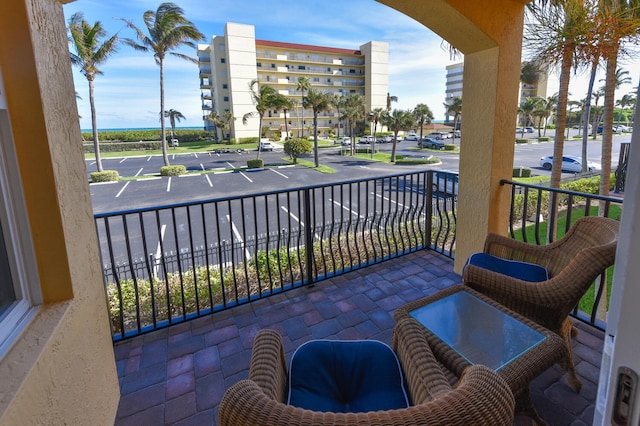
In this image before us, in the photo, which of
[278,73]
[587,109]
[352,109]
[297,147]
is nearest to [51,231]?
[587,109]

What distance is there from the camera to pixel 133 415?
1848mm

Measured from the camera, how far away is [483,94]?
9.84ft

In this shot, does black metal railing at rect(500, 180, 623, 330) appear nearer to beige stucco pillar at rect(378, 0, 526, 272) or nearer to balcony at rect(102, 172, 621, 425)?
balcony at rect(102, 172, 621, 425)

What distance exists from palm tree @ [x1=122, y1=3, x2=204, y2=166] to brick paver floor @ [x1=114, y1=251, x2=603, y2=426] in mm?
18177

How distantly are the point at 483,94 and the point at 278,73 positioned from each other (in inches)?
1610

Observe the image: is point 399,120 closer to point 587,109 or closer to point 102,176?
point 587,109

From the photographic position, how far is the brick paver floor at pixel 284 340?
1842mm

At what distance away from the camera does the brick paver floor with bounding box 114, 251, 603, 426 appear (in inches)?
72.5

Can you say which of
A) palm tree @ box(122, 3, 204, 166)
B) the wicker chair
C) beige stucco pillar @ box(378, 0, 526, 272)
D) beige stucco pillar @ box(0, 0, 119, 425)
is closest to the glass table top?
the wicker chair

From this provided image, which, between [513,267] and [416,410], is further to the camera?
[513,267]

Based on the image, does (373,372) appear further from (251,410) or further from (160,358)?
(160,358)

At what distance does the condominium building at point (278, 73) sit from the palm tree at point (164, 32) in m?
18.8

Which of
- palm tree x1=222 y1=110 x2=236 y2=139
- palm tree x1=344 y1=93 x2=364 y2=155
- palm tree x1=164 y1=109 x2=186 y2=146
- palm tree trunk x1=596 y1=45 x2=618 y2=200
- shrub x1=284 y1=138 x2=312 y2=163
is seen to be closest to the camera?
palm tree trunk x1=596 y1=45 x2=618 y2=200

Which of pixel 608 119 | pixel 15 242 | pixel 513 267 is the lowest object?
pixel 513 267
